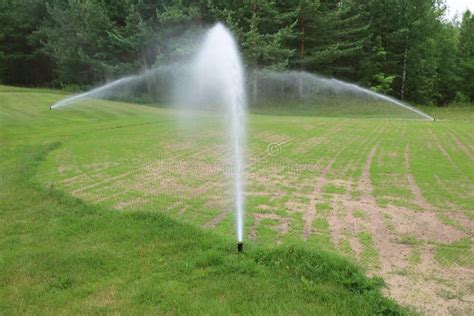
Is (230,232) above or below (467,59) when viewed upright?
below

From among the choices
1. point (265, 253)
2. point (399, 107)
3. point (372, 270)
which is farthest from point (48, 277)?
point (399, 107)

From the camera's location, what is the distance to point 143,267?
4.43 metres

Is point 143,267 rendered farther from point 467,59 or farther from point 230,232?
point 467,59

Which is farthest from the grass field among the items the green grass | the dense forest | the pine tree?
the pine tree

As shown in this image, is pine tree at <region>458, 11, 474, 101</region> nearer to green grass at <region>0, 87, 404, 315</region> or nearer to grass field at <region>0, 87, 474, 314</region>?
grass field at <region>0, 87, 474, 314</region>

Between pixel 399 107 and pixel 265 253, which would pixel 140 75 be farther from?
pixel 265 253

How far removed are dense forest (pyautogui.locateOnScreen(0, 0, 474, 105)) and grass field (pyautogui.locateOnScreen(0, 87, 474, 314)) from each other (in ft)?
74.9

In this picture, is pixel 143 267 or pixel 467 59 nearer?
pixel 143 267

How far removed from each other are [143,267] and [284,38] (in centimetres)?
3197

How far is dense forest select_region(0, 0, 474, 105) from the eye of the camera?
32.9 meters

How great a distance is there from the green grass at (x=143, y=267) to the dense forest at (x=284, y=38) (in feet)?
86.7

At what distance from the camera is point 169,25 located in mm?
33469

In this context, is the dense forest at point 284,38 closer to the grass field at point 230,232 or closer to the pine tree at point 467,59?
the pine tree at point 467,59

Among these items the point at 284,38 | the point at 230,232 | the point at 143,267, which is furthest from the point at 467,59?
the point at 143,267
